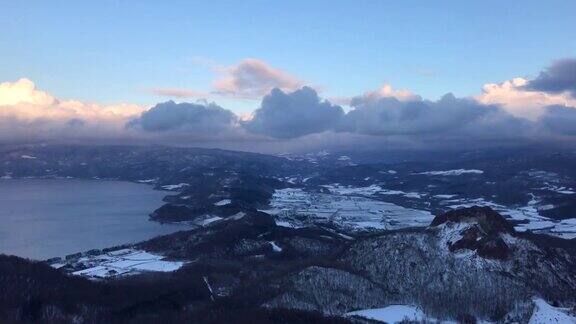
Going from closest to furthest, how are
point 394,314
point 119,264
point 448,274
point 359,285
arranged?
point 394,314 → point 359,285 → point 448,274 → point 119,264

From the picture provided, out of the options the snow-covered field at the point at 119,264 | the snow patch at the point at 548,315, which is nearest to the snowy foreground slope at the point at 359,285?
the snow patch at the point at 548,315

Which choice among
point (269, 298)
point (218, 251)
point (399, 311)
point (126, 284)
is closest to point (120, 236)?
point (218, 251)

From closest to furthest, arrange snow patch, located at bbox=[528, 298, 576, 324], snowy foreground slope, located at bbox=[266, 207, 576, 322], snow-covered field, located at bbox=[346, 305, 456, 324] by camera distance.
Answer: snow patch, located at bbox=[528, 298, 576, 324], snow-covered field, located at bbox=[346, 305, 456, 324], snowy foreground slope, located at bbox=[266, 207, 576, 322]

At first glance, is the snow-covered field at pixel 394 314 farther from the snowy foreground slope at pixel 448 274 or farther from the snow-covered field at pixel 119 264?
the snow-covered field at pixel 119 264

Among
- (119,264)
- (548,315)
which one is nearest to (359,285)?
(548,315)

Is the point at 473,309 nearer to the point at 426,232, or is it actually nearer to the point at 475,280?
the point at 475,280

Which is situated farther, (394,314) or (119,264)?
(119,264)

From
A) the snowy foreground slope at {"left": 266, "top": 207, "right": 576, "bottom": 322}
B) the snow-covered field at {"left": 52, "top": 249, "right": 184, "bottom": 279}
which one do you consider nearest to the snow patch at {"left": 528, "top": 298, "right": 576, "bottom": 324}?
the snowy foreground slope at {"left": 266, "top": 207, "right": 576, "bottom": 322}

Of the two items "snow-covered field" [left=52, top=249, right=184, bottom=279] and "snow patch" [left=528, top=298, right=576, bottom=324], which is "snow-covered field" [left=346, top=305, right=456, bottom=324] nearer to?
"snow patch" [left=528, top=298, right=576, bottom=324]

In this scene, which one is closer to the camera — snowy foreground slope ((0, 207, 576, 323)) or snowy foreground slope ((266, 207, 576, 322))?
snowy foreground slope ((0, 207, 576, 323))

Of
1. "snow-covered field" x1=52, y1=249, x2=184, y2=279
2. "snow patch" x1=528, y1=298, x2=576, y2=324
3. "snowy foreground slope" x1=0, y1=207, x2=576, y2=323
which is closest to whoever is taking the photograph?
"snow patch" x1=528, y1=298, x2=576, y2=324

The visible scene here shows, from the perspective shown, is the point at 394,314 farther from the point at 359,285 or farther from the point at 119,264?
the point at 119,264
